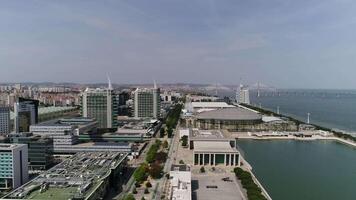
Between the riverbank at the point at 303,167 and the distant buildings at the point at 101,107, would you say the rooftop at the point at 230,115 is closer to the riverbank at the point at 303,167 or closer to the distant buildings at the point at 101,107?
the riverbank at the point at 303,167

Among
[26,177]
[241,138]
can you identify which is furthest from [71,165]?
[241,138]

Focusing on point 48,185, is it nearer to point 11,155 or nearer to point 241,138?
point 11,155

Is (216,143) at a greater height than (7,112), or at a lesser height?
lesser

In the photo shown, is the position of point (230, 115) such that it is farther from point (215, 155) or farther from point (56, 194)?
point (56, 194)

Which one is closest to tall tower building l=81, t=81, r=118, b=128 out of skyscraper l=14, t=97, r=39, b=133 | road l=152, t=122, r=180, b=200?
skyscraper l=14, t=97, r=39, b=133

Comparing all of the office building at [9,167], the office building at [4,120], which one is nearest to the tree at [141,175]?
the office building at [9,167]

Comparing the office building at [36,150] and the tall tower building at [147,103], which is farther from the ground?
the tall tower building at [147,103]

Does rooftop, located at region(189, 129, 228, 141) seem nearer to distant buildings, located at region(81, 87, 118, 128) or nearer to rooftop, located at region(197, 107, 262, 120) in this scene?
distant buildings, located at region(81, 87, 118, 128)
